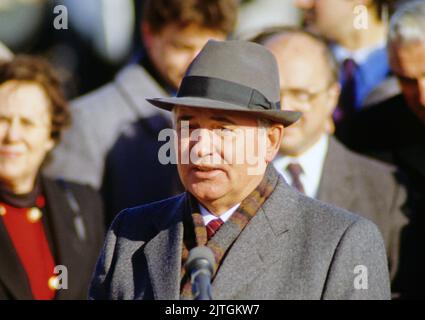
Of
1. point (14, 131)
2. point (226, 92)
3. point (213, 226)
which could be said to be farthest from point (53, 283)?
point (226, 92)

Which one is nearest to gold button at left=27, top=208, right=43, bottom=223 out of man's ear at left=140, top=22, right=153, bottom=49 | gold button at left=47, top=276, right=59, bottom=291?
gold button at left=47, top=276, right=59, bottom=291

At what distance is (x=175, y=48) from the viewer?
20.5ft

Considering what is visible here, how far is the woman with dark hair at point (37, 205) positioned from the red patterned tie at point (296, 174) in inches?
45.7

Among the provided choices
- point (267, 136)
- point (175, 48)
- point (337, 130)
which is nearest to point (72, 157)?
point (175, 48)

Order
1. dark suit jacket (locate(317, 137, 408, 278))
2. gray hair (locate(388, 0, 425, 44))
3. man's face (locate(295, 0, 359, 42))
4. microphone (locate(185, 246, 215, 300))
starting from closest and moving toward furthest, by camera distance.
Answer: microphone (locate(185, 246, 215, 300)) → dark suit jacket (locate(317, 137, 408, 278)) → gray hair (locate(388, 0, 425, 44)) → man's face (locate(295, 0, 359, 42))

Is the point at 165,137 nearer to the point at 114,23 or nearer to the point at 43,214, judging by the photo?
the point at 43,214

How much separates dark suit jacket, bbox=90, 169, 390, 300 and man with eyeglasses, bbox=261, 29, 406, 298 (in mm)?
1647

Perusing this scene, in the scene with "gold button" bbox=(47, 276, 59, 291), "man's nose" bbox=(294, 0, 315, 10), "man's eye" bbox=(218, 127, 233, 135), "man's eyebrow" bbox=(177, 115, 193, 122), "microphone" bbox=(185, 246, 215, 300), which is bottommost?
"gold button" bbox=(47, 276, 59, 291)

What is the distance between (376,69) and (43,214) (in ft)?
8.04

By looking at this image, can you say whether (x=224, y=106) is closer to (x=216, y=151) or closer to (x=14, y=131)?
(x=216, y=151)

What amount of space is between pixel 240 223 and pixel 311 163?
1.97m

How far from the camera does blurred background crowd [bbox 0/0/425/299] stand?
19.0 feet

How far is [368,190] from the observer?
5.90 meters

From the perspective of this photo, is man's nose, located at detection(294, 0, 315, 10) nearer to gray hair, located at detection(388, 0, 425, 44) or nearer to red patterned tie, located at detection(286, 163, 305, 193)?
gray hair, located at detection(388, 0, 425, 44)
